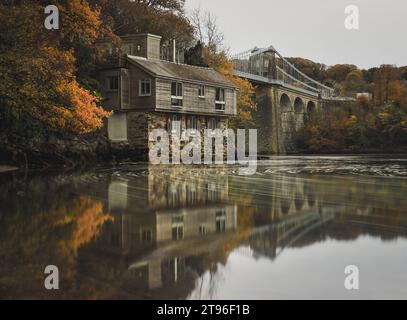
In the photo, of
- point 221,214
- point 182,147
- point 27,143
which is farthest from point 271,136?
point 221,214

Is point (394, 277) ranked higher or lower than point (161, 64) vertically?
lower

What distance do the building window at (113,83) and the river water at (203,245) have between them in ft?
75.3

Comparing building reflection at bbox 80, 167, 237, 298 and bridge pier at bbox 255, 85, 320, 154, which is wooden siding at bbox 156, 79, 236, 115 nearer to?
building reflection at bbox 80, 167, 237, 298

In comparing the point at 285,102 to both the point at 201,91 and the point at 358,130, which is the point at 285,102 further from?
the point at 201,91

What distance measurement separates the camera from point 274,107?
75312 mm

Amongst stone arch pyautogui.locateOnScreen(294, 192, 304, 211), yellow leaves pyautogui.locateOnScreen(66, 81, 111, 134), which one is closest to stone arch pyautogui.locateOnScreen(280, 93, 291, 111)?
yellow leaves pyautogui.locateOnScreen(66, 81, 111, 134)

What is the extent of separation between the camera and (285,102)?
83.4m

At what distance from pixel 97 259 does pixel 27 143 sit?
79.0ft

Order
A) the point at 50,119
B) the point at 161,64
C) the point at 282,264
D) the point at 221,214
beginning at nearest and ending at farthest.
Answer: the point at 282,264 < the point at 221,214 < the point at 50,119 < the point at 161,64

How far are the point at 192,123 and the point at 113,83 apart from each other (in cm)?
690

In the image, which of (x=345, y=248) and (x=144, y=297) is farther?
(x=345, y=248)

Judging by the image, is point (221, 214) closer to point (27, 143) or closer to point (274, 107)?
point (27, 143)

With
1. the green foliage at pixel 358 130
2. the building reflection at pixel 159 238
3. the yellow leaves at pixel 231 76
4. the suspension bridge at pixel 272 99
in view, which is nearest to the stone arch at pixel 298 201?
the building reflection at pixel 159 238

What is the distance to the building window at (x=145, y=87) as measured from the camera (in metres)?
37.2
